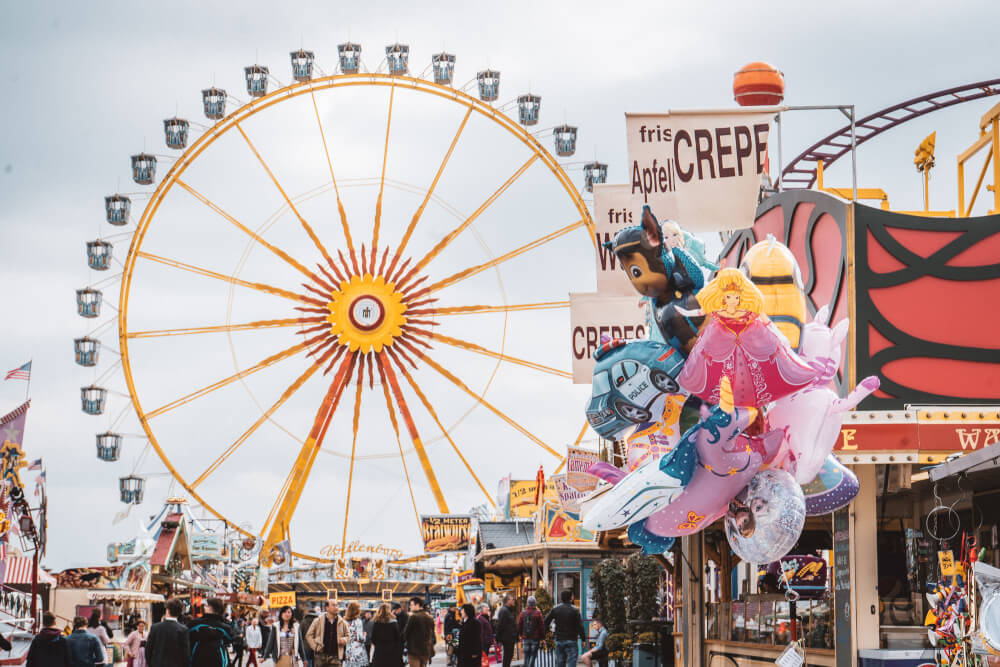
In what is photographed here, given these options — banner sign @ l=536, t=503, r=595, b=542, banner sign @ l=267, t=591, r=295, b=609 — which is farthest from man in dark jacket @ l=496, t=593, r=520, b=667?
banner sign @ l=267, t=591, r=295, b=609

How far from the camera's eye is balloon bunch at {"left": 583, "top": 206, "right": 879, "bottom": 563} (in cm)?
742

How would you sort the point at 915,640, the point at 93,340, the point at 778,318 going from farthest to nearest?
the point at 93,340, the point at 915,640, the point at 778,318

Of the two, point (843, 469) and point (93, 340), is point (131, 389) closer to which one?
point (93, 340)

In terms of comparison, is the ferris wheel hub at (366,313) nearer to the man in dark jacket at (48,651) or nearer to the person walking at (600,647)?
the person walking at (600,647)

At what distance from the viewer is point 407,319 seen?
2428cm

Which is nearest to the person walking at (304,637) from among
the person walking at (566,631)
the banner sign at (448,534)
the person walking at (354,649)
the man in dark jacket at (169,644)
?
the person walking at (354,649)

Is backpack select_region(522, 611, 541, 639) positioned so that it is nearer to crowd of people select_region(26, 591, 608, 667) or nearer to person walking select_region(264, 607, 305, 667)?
crowd of people select_region(26, 591, 608, 667)

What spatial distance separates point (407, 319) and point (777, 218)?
14143mm

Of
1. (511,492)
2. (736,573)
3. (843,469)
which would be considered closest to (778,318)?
(843,469)

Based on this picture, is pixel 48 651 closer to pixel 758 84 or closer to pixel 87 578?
pixel 758 84

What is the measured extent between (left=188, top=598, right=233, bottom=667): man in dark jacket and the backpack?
5.94m

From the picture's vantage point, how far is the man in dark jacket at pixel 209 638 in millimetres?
9281

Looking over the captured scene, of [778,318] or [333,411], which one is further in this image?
[333,411]

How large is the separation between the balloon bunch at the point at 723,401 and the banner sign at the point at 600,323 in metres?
6.52
